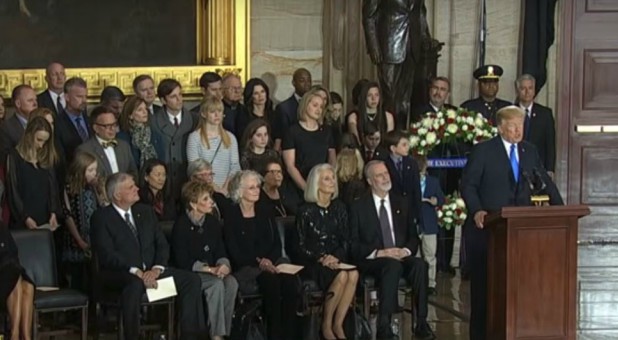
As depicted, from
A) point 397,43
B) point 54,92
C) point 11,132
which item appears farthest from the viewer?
point 397,43

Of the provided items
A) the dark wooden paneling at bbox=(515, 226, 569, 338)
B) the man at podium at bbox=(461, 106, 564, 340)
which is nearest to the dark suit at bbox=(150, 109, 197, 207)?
the man at podium at bbox=(461, 106, 564, 340)

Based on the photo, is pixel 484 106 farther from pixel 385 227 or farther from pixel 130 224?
pixel 130 224

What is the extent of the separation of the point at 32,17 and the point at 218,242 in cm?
455

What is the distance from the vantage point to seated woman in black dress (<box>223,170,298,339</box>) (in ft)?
28.6

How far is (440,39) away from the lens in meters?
13.1

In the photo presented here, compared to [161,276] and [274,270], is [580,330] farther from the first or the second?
[161,276]

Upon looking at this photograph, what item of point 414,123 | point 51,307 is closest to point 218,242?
point 51,307

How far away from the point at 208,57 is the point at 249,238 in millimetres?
4046

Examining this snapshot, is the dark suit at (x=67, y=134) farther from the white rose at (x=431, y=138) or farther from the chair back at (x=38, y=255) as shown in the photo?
the white rose at (x=431, y=138)

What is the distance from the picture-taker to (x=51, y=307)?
819 centimetres

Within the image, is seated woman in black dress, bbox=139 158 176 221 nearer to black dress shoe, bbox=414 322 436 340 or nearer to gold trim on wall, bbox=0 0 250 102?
black dress shoe, bbox=414 322 436 340

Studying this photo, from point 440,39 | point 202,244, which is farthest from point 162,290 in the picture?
point 440,39

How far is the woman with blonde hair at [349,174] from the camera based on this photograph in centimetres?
995

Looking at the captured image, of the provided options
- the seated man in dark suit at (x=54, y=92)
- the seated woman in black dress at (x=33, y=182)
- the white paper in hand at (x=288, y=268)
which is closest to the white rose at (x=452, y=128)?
the white paper in hand at (x=288, y=268)
